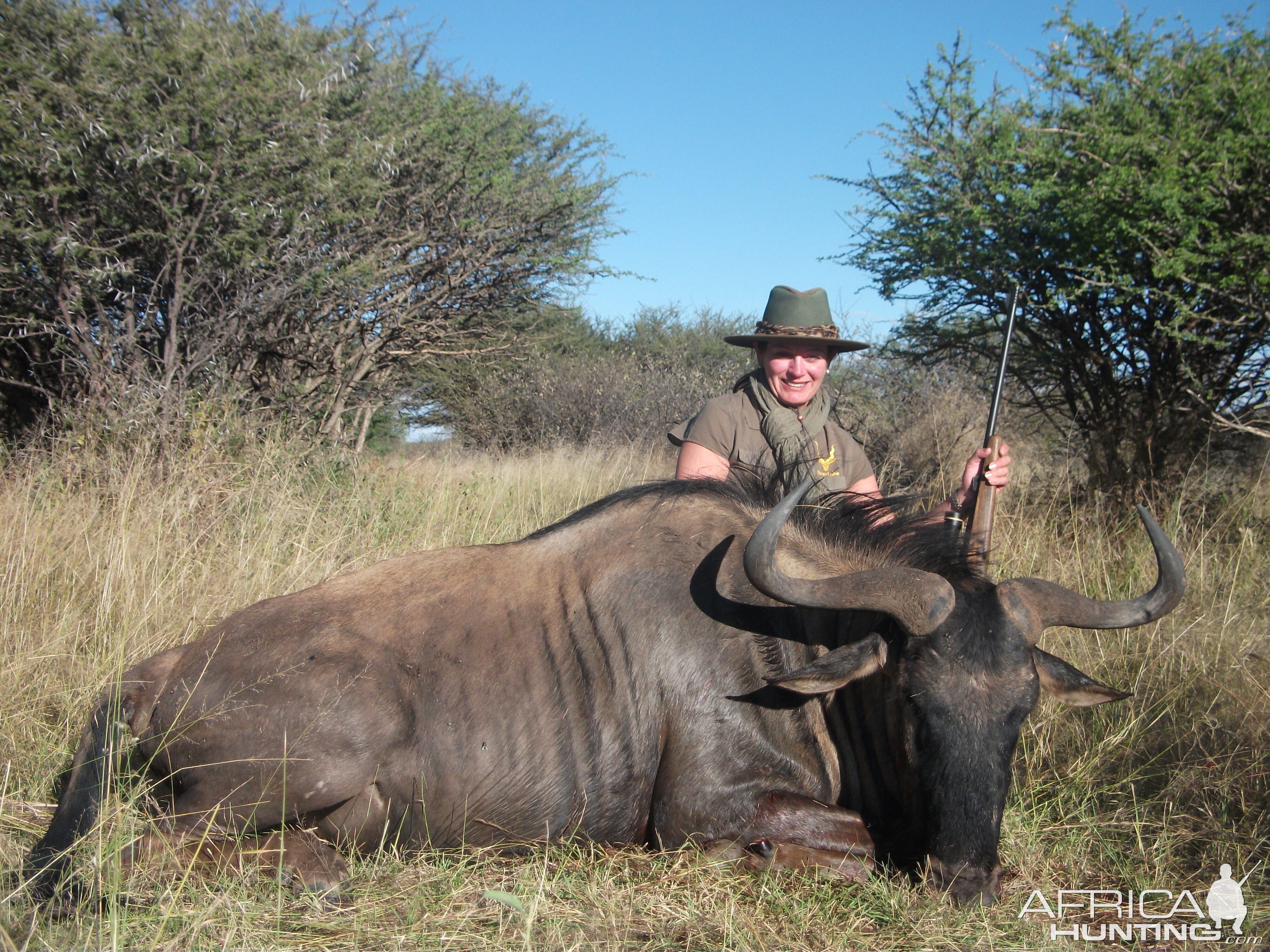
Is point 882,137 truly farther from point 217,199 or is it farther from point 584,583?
point 584,583

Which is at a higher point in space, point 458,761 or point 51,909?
point 458,761

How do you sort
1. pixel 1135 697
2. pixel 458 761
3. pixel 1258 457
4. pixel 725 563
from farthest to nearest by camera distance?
pixel 1258 457, pixel 1135 697, pixel 725 563, pixel 458 761

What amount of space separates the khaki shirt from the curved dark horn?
145 centimetres

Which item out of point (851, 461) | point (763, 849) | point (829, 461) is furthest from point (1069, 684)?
point (851, 461)

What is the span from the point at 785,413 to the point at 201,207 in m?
5.11

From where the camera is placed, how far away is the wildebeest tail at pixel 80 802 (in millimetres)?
2432

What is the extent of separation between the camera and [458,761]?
9.34 feet

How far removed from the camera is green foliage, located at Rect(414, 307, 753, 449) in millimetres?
13297

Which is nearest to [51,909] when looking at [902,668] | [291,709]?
[291,709]

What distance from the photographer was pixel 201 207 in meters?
6.95

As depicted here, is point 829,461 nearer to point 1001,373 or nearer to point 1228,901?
point 1001,373

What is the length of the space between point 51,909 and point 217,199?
19.6 feet

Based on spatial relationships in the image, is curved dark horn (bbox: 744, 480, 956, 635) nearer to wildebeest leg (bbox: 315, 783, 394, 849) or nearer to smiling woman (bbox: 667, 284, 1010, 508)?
wildebeest leg (bbox: 315, 783, 394, 849)

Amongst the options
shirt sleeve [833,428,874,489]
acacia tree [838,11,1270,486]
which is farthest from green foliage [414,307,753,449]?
shirt sleeve [833,428,874,489]
